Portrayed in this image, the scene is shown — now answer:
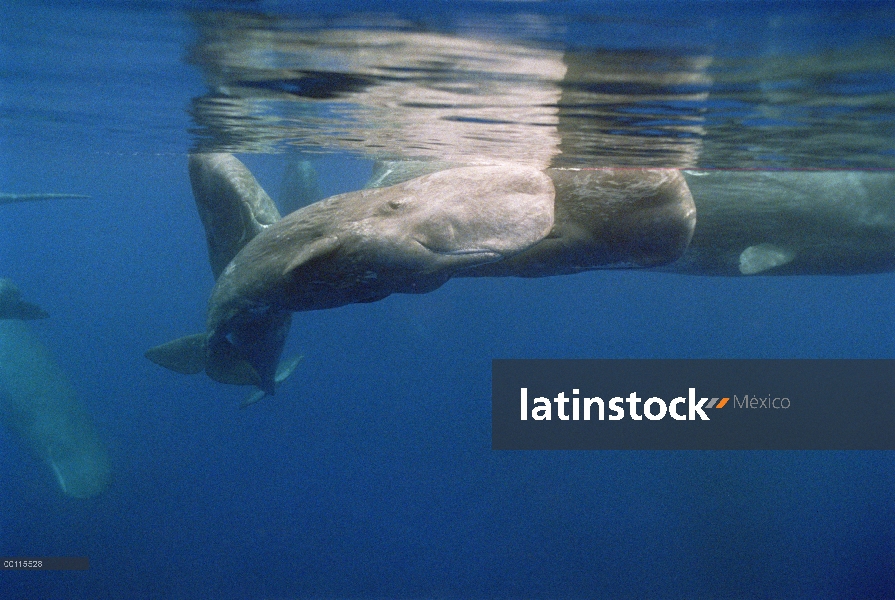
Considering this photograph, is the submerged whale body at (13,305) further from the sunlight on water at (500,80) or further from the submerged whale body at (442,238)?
the submerged whale body at (442,238)

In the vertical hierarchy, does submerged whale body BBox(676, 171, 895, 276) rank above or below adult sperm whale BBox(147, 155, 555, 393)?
above

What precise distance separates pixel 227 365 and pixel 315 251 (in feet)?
12.6

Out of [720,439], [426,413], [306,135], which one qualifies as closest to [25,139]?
[306,135]

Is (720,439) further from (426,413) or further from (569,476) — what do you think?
(426,413)

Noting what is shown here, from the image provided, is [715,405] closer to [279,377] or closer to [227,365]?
[279,377]

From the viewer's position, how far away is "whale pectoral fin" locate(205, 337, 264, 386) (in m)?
8.10

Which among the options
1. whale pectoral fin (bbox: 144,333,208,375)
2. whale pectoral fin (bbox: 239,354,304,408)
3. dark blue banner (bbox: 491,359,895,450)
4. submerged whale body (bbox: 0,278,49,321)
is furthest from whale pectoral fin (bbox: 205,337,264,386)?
dark blue banner (bbox: 491,359,895,450)

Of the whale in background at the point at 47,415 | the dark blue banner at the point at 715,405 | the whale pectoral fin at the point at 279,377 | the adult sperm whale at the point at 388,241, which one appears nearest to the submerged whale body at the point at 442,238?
the adult sperm whale at the point at 388,241

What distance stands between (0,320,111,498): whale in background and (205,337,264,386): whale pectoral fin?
48.8ft

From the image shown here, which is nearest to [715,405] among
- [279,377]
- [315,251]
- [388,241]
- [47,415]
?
[279,377]

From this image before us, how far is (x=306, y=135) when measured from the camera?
11.5m

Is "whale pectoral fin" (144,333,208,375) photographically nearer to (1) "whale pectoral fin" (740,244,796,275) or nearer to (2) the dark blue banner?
(1) "whale pectoral fin" (740,244,796,275)

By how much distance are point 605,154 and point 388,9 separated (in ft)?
22.8

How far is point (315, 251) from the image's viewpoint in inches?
215
